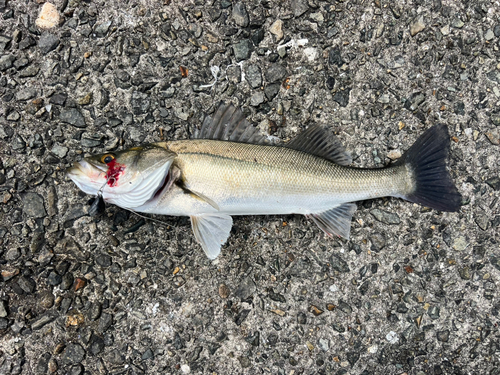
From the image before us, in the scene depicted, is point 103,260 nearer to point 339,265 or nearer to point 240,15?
point 339,265

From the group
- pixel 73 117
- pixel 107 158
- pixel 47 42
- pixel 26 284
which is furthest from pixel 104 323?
pixel 47 42

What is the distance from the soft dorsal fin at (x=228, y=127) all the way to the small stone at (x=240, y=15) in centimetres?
81

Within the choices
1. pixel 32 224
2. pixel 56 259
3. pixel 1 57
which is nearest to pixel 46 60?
pixel 1 57

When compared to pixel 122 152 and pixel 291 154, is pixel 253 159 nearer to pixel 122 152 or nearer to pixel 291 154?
pixel 291 154

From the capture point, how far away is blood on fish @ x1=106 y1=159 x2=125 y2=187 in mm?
2515

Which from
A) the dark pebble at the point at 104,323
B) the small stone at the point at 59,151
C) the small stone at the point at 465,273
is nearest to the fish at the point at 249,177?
the small stone at the point at 59,151

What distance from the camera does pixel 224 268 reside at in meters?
2.90

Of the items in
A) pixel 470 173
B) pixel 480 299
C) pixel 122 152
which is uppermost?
pixel 122 152

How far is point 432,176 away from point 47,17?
11.2 feet

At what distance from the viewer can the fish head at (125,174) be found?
2.50 metres

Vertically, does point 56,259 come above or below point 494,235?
below

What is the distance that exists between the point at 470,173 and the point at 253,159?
1.91 metres

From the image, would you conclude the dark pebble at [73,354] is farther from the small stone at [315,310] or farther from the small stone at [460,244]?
the small stone at [460,244]

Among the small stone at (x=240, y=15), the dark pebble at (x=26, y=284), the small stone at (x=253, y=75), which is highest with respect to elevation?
the small stone at (x=240, y=15)
